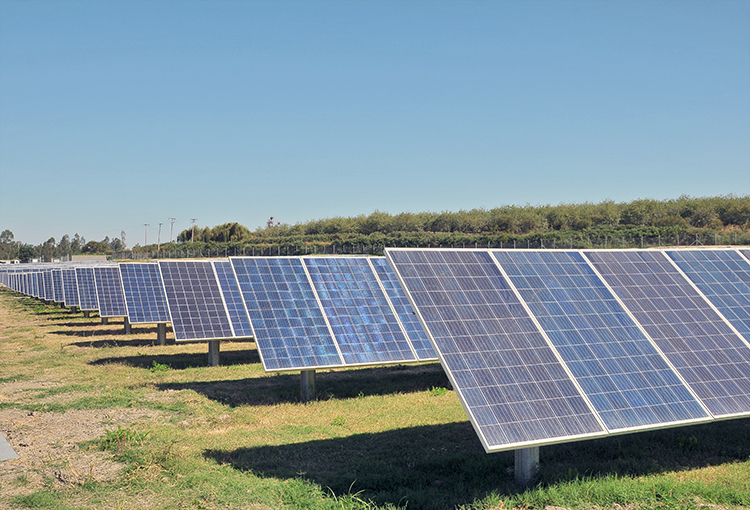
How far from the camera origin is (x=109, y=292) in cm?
3656

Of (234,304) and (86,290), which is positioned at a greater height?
(86,290)

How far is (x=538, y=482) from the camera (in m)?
9.31

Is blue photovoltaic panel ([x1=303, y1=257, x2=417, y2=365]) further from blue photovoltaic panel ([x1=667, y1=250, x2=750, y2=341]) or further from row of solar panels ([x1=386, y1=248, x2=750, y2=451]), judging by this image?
blue photovoltaic panel ([x1=667, y1=250, x2=750, y2=341])

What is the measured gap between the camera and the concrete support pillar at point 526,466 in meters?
9.27

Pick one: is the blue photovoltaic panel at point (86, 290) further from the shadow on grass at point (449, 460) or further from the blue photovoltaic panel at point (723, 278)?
the blue photovoltaic panel at point (723, 278)

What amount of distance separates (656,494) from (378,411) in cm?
775

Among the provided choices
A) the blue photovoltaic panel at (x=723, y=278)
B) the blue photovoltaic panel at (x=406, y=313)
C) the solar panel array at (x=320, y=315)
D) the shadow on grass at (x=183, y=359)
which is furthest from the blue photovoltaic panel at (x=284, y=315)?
the blue photovoltaic panel at (x=723, y=278)

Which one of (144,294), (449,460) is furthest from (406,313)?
(144,294)

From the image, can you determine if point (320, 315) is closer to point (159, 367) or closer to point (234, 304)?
point (234, 304)

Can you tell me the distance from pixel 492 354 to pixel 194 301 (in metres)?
18.2

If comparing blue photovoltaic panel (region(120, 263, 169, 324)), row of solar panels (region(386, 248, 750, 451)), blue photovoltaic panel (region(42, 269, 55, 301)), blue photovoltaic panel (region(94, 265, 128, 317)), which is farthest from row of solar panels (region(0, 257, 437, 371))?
blue photovoltaic panel (region(42, 269, 55, 301))

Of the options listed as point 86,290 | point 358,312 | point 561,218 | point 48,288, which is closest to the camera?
point 358,312

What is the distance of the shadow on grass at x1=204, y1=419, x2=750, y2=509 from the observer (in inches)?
372

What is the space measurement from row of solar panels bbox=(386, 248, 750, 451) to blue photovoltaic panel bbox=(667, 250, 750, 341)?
0.19 feet
